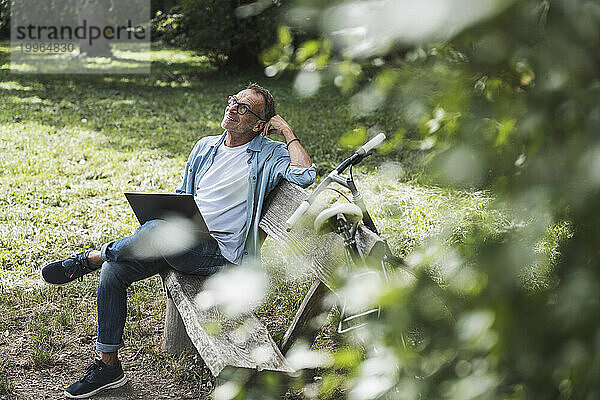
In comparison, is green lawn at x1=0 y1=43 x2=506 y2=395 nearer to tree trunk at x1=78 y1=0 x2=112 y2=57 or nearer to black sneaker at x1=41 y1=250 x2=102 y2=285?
black sneaker at x1=41 y1=250 x2=102 y2=285

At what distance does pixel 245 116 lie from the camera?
4195 mm

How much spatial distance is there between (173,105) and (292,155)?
9931 mm

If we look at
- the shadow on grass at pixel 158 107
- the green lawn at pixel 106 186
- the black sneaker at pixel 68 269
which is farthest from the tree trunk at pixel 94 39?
the black sneaker at pixel 68 269

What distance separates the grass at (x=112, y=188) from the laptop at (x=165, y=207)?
81 cm

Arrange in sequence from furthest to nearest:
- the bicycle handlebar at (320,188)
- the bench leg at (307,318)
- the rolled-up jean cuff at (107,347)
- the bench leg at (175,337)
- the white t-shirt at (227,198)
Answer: the bench leg at (175,337)
the white t-shirt at (227,198)
the rolled-up jean cuff at (107,347)
the bench leg at (307,318)
the bicycle handlebar at (320,188)

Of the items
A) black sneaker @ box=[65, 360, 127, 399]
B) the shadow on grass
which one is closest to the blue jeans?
black sneaker @ box=[65, 360, 127, 399]

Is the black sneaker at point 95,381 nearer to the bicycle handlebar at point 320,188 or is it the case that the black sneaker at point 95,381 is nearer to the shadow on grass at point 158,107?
the bicycle handlebar at point 320,188

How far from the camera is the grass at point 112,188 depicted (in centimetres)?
452

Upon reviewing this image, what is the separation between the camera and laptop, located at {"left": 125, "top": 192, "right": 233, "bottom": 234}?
3.94m

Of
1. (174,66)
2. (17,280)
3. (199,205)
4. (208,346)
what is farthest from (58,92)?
(208,346)

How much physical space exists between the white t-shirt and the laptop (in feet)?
0.22

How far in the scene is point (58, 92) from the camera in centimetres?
1475

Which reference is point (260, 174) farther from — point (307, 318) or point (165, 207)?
point (307, 318)

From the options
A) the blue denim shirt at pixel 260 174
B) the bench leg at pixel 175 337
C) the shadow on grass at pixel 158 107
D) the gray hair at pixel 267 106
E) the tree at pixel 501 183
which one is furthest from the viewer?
the shadow on grass at pixel 158 107
